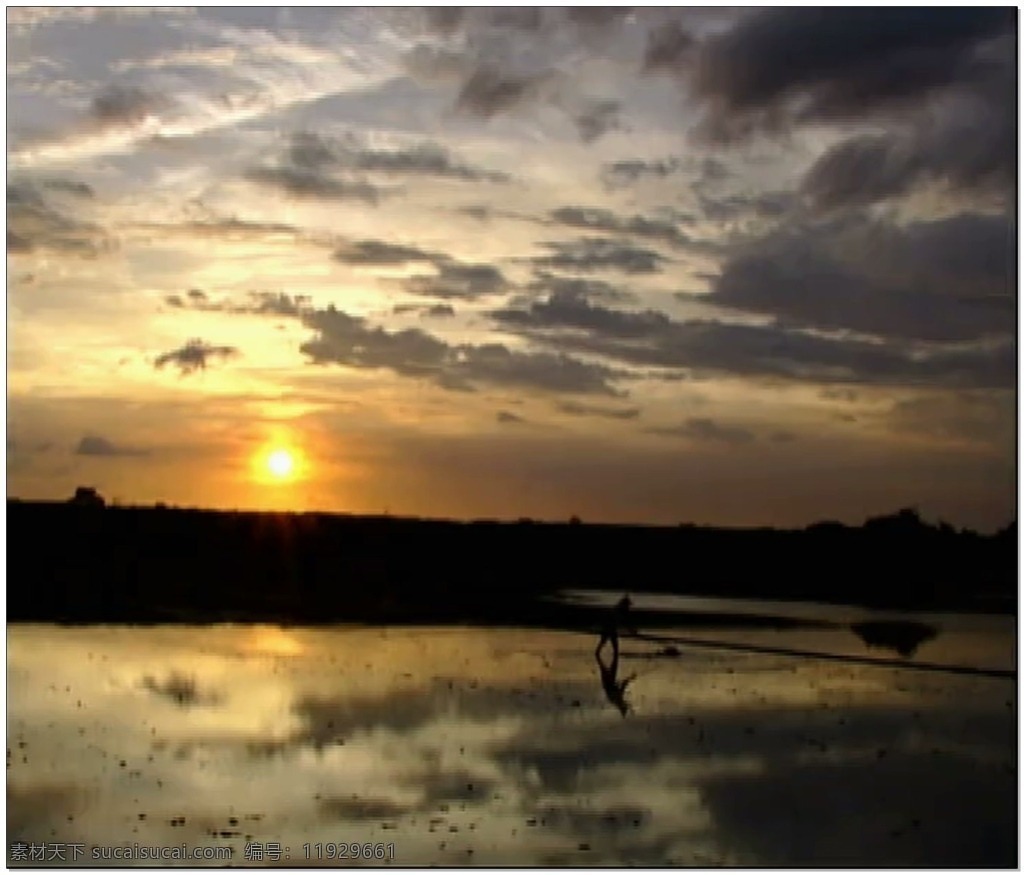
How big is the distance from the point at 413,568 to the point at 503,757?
4011cm

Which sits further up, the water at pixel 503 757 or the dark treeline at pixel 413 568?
the dark treeline at pixel 413 568

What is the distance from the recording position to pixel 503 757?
2208 cm

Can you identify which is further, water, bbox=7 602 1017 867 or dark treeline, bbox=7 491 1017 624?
dark treeline, bbox=7 491 1017 624

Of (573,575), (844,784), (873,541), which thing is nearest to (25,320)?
(844,784)

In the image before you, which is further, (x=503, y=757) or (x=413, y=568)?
(x=413, y=568)

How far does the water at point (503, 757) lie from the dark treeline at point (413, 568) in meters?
6.28

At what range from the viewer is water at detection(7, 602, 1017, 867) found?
60.0ft

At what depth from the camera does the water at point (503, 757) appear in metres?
18.3

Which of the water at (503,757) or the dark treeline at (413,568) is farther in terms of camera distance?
the dark treeline at (413,568)

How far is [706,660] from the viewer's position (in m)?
32.6

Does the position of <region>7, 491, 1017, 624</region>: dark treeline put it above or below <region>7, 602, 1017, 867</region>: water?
above

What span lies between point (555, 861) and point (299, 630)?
68.6ft

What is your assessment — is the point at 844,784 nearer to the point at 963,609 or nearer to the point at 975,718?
the point at 975,718

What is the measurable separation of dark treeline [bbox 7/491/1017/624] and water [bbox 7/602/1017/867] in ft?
20.6
